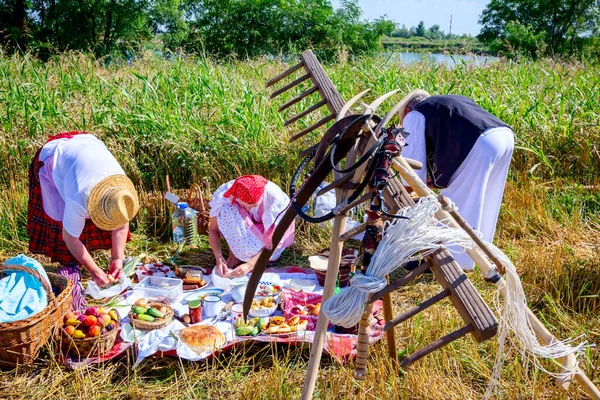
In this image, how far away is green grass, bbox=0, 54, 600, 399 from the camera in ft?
8.77

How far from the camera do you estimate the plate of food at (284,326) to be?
10.0ft

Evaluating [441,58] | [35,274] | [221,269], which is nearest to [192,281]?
[221,269]

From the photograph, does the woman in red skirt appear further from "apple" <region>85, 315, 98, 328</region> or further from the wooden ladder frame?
the wooden ladder frame

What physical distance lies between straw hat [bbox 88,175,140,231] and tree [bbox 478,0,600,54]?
29.1 m

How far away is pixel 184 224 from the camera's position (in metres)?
4.43

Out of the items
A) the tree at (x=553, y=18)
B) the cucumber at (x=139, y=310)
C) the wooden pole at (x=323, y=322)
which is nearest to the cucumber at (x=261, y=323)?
the cucumber at (x=139, y=310)

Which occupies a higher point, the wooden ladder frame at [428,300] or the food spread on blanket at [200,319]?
the wooden ladder frame at [428,300]

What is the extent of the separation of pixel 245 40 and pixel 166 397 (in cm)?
1855

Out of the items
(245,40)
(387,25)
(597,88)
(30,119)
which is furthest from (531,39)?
(30,119)

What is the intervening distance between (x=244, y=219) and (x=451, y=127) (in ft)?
5.46

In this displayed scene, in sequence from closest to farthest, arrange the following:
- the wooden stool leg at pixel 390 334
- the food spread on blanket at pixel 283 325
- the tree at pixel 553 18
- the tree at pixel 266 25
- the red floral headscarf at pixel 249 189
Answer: the wooden stool leg at pixel 390 334, the food spread on blanket at pixel 283 325, the red floral headscarf at pixel 249 189, the tree at pixel 266 25, the tree at pixel 553 18

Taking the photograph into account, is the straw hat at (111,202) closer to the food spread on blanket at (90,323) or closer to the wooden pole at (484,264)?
the food spread on blanket at (90,323)

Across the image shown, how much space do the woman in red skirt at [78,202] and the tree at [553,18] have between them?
29.0 meters

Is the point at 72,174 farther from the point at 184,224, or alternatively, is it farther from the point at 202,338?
the point at 184,224
